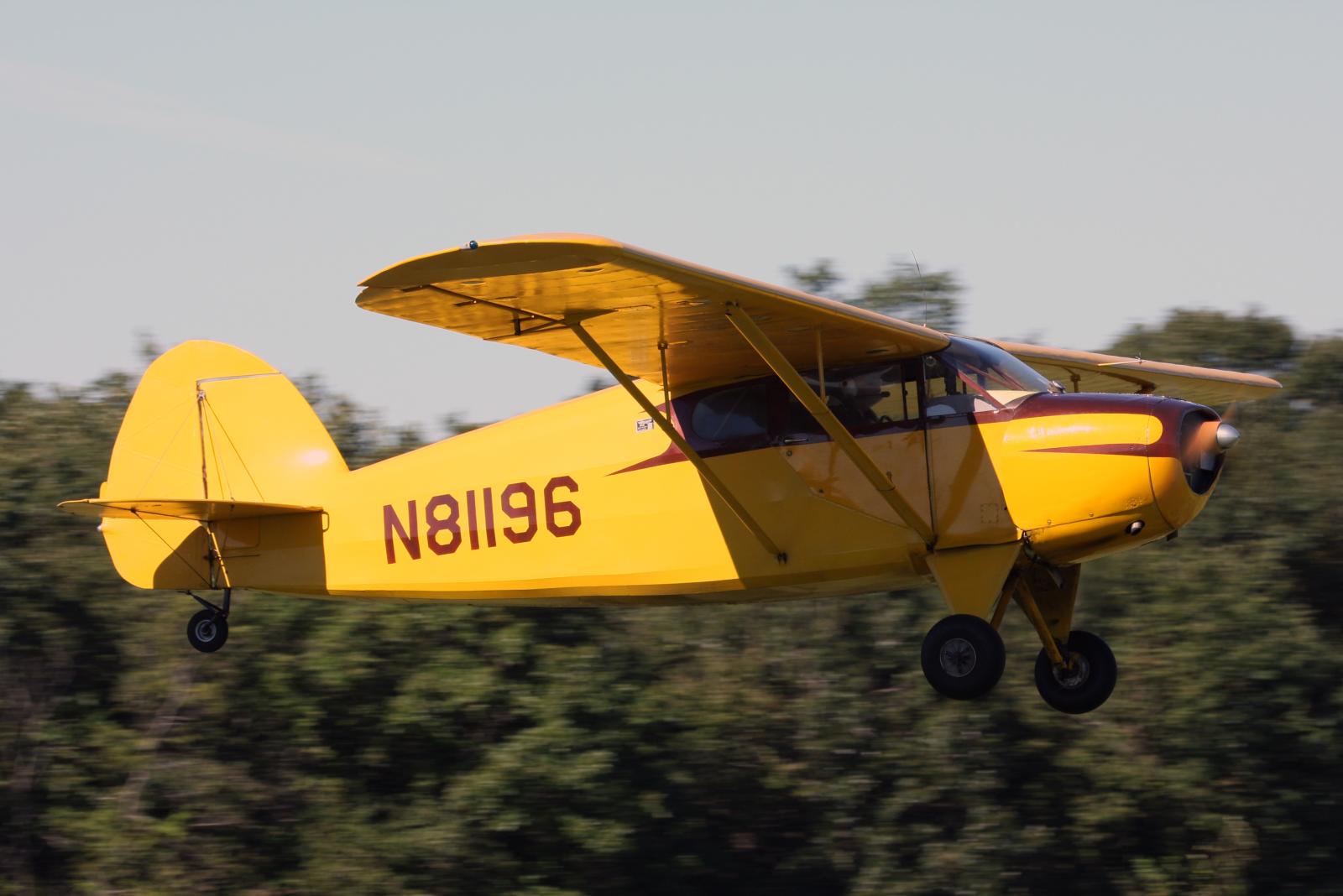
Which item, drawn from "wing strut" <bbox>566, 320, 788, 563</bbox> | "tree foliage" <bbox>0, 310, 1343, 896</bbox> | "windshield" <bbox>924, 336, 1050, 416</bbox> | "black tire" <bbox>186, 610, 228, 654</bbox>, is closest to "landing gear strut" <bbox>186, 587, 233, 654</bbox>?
"black tire" <bbox>186, 610, 228, 654</bbox>

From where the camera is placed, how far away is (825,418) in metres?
8.65

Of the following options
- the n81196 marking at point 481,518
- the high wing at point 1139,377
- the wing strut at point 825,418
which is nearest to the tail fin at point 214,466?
the n81196 marking at point 481,518

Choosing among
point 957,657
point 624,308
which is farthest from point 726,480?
point 957,657

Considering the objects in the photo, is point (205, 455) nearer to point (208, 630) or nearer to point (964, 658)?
point (208, 630)

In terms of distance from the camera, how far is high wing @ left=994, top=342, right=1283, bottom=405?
11.6 m

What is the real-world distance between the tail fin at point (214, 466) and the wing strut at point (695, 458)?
328 cm

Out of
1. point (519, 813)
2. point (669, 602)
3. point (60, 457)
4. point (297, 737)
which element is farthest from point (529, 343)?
point (60, 457)

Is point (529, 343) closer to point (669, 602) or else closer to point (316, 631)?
point (669, 602)

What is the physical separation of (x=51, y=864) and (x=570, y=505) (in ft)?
48.1

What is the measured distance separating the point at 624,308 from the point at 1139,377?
5082 millimetres

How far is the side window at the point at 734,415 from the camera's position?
31.2 feet

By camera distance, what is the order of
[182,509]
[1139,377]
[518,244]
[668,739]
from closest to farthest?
[518,244], [182,509], [1139,377], [668,739]

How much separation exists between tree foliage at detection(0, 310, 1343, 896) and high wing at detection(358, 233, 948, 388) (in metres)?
9.77

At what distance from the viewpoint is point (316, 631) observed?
1948cm
